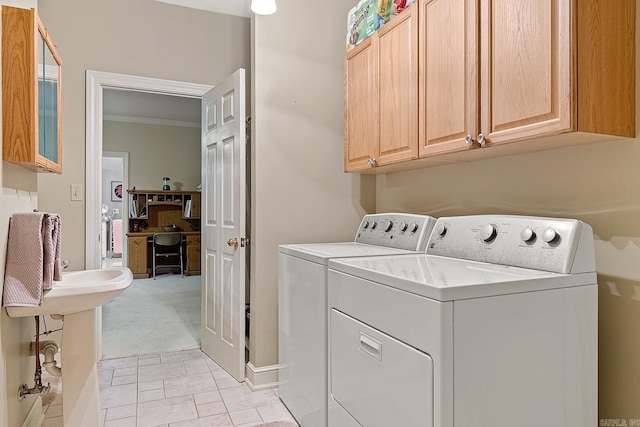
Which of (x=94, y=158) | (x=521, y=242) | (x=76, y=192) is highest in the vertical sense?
(x=94, y=158)

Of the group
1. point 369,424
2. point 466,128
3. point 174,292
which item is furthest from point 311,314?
point 174,292

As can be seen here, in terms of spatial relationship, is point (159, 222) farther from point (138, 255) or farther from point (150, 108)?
point (150, 108)

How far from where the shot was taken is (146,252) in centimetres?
683

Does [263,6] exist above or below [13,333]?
above

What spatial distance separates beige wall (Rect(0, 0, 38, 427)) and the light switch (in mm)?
892

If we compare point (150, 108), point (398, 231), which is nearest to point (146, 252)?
point (150, 108)

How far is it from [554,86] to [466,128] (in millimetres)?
375

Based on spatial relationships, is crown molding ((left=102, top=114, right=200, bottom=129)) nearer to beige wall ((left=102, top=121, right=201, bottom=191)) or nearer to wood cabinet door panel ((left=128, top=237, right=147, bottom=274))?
beige wall ((left=102, top=121, right=201, bottom=191))

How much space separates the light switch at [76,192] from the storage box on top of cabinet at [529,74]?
254 cm

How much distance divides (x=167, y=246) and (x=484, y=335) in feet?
22.2

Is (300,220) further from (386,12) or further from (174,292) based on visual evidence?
(174,292)

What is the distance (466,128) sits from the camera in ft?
Result: 5.28

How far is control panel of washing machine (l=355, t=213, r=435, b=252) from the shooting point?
205cm

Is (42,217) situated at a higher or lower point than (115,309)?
higher
